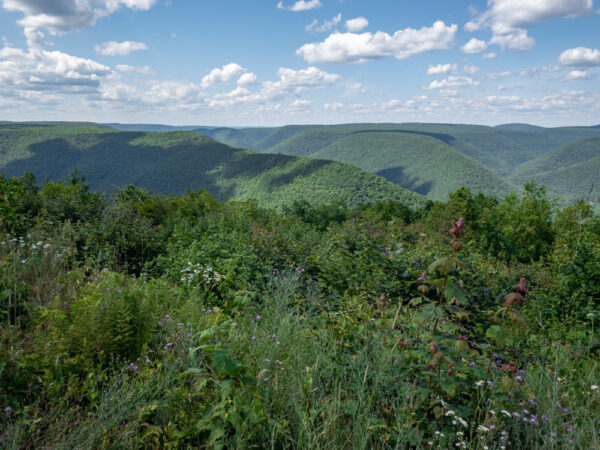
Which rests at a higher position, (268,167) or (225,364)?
(225,364)

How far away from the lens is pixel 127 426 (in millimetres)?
1755

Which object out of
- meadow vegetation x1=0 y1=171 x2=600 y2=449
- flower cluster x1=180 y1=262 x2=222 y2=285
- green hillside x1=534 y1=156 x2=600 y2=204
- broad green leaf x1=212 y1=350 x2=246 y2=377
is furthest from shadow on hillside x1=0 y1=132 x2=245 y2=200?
green hillside x1=534 y1=156 x2=600 y2=204

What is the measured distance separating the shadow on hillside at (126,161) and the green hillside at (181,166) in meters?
0.23

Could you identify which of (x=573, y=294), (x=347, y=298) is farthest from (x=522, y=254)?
(x=347, y=298)

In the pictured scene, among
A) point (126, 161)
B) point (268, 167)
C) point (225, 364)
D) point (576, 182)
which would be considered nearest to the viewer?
point (225, 364)

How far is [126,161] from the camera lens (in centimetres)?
14075

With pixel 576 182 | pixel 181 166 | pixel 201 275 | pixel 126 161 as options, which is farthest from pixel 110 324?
pixel 576 182

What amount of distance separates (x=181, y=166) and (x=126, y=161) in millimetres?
25588

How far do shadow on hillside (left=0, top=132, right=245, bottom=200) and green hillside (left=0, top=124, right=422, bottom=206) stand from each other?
0.23 meters

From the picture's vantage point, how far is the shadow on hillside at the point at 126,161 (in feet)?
402

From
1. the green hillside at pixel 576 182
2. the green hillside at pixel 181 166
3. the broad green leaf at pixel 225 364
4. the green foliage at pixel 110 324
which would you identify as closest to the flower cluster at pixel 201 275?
the green foliage at pixel 110 324

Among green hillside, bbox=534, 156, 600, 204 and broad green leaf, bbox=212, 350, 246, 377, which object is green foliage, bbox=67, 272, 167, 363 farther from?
green hillside, bbox=534, 156, 600, 204

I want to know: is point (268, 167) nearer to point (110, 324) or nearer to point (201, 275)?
point (201, 275)

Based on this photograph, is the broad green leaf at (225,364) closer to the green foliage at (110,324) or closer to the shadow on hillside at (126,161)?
the green foliage at (110,324)
